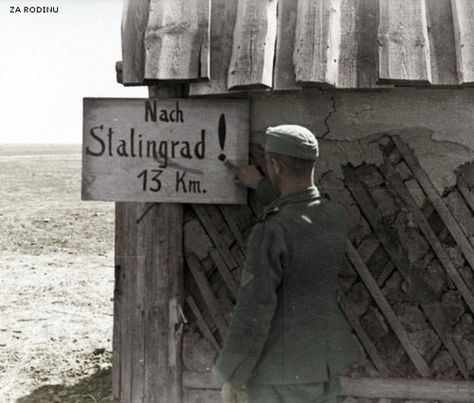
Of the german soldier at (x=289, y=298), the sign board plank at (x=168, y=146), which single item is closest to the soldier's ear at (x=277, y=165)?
the german soldier at (x=289, y=298)

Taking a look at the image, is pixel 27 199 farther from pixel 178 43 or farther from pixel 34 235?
pixel 178 43

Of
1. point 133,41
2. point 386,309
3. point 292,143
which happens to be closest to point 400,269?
point 386,309

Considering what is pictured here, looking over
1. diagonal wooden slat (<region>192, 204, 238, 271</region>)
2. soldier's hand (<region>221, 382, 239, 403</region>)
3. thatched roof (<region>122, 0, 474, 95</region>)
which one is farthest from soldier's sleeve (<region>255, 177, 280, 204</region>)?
soldier's hand (<region>221, 382, 239, 403</region>)

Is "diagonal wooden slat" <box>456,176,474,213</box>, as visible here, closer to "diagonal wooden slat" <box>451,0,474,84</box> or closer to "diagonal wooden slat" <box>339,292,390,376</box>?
"diagonal wooden slat" <box>451,0,474,84</box>

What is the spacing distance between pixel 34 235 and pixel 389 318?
1006 centimetres

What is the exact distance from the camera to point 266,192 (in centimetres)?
358

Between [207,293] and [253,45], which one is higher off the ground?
[253,45]

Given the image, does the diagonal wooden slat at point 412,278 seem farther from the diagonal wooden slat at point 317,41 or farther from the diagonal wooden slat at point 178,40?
the diagonal wooden slat at point 178,40

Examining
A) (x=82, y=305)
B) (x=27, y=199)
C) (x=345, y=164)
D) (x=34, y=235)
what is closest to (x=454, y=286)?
(x=345, y=164)

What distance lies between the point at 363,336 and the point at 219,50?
1871 millimetres

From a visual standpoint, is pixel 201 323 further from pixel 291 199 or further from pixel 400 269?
pixel 291 199

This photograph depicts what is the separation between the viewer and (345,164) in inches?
150

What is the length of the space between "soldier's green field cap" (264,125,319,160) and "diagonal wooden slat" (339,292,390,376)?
139 cm

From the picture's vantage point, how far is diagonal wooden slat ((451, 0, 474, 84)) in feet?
11.2
